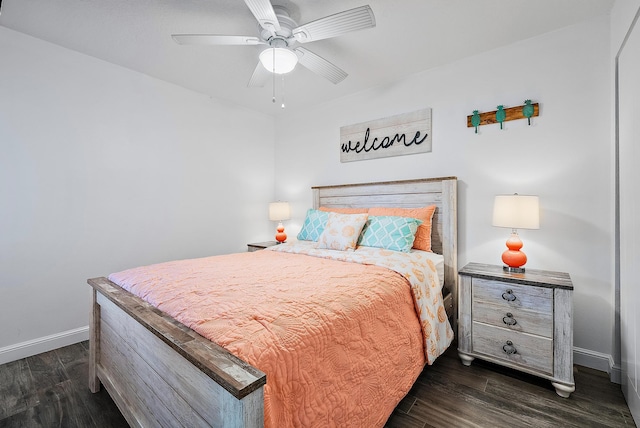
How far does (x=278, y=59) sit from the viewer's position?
77.6 inches

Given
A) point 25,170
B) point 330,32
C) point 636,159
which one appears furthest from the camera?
point 25,170

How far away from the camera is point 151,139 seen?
292 cm

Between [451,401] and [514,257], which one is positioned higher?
[514,257]

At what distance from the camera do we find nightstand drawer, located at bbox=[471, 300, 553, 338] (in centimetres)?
178

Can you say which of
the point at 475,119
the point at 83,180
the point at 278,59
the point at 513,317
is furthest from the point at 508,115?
the point at 83,180

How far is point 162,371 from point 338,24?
1891 millimetres

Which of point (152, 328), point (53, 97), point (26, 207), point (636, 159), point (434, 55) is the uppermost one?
point (434, 55)

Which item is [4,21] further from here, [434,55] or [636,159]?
[636,159]

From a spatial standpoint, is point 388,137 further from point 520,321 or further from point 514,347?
point 514,347

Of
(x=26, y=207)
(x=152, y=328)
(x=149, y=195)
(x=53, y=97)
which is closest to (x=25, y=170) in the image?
(x=26, y=207)

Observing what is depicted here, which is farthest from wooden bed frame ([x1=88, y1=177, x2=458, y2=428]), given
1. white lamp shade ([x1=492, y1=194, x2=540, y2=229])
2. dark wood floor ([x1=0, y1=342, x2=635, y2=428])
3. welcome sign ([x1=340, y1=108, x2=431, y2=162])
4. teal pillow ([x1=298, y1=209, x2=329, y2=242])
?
welcome sign ([x1=340, y1=108, x2=431, y2=162])

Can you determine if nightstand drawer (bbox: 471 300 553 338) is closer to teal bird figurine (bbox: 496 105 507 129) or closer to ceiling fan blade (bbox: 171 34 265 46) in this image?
teal bird figurine (bbox: 496 105 507 129)

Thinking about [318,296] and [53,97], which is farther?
[53,97]

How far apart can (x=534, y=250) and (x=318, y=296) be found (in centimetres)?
191
